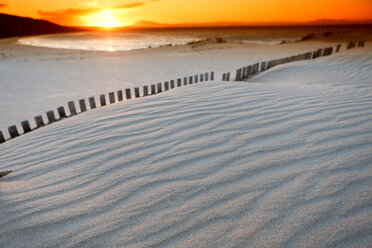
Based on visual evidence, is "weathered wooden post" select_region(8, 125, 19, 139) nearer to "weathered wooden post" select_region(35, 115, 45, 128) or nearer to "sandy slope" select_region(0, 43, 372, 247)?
"weathered wooden post" select_region(35, 115, 45, 128)

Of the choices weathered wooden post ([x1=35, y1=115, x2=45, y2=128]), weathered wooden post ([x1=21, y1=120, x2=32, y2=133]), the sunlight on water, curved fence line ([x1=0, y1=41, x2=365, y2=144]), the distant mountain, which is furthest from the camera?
→ the distant mountain

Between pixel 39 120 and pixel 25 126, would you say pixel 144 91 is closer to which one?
pixel 39 120

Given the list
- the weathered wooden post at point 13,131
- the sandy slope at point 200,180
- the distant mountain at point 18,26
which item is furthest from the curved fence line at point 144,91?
the distant mountain at point 18,26

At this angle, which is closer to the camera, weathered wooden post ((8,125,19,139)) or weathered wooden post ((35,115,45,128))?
weathered wooden post ((8,125,19,139))

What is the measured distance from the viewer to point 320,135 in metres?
2.12

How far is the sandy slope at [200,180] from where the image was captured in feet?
4.16

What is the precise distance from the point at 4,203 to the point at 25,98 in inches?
278

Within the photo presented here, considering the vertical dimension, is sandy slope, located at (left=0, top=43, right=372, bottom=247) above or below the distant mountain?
below

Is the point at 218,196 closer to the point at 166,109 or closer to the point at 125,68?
the point at 166,109

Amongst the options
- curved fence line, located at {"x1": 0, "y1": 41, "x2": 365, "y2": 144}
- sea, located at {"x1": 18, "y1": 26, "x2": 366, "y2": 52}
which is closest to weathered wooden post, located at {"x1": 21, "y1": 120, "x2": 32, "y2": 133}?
curved fence line, located at {"x1": 0, "y1": 41, "x2": 365, "y2": 144}

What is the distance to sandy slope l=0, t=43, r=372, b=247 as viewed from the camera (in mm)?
1267

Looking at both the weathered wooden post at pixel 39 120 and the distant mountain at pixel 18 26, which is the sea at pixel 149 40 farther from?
the distant mountain at pixel 18 26

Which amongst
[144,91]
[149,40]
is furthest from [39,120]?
[149,40]

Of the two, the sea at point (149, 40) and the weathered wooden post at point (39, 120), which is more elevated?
the sea at point (149, 40)
